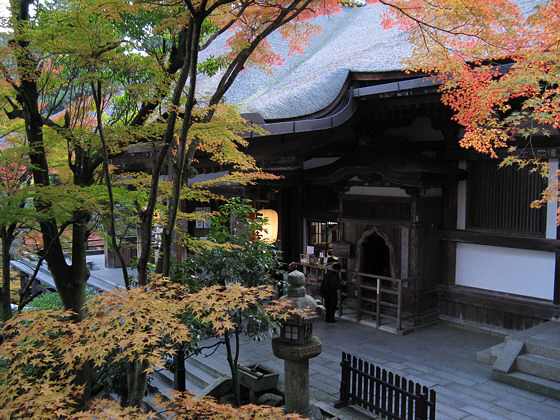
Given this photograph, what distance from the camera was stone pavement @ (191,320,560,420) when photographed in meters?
6.52

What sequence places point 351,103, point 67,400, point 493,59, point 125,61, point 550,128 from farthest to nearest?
point 351,103
point 550,128
point 493,59
point 125,61
point 67,400

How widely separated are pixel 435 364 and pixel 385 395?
294 centimetres

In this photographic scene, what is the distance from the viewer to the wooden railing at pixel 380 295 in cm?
1018

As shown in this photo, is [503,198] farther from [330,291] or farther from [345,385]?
[345,385]

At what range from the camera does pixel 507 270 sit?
974 centimetres

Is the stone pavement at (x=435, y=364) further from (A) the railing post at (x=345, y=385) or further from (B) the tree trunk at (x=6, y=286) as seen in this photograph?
(B) the tree trunk at (x=6, y=286)

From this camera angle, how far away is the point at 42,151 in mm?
6477

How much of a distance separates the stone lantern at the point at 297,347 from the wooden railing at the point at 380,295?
4591 millimetres

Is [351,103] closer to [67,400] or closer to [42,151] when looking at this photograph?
[42,151]

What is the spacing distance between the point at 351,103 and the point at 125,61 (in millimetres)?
4841

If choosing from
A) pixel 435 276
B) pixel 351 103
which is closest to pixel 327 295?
pixel 435 276

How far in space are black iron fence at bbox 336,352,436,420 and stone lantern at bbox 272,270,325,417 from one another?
694 mm

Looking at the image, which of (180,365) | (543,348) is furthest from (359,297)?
(180,365)

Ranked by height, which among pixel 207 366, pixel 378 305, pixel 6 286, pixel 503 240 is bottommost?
pixel 207 366
